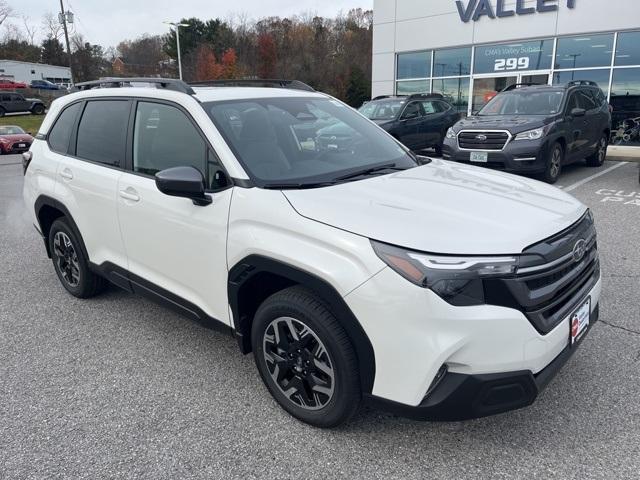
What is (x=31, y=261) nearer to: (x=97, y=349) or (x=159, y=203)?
(x=97, y=349)

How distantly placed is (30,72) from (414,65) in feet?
204

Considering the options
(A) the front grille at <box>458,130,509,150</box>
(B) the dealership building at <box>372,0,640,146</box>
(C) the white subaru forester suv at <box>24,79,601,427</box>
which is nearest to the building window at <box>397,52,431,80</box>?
(B) the dealership building at <box>372,0,640,146</box>

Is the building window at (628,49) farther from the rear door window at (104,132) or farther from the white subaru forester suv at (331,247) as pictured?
Answer: the rear door window at (104,132)

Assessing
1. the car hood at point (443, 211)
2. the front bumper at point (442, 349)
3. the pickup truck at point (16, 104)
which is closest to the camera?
the front bumper at point (442, 349)

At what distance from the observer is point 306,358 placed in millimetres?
2547

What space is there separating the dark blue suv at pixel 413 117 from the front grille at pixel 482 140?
2.83 metres

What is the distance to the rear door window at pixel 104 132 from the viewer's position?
360 centimetres

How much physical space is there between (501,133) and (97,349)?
292 inches

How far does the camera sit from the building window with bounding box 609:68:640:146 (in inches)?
576

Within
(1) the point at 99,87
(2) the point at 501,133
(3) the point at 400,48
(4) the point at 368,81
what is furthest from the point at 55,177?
(4) the point at 368,81

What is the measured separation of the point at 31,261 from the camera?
224 inches

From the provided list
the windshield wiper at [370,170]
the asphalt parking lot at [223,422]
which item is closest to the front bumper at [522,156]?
the asphalt parking lot at [223,422]

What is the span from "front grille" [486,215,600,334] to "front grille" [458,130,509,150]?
21.4ft

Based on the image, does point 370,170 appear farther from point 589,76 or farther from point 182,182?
point 589,76
